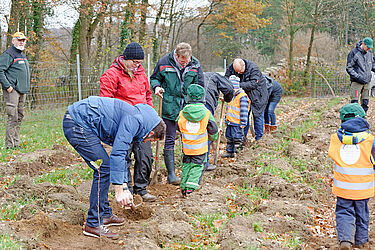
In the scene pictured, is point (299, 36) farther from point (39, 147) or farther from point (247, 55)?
point (39, 147)

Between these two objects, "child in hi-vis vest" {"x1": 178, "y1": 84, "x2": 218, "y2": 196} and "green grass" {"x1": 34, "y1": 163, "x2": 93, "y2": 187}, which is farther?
"green grass" {"x1": 34, "y1": 163, "x2": 93, "y2": 187}

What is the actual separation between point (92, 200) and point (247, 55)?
2416 cm

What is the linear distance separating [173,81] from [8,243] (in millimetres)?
3384

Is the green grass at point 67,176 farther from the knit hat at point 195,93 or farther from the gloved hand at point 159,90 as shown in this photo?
the knit hat at point 195,93

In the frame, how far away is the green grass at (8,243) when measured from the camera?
11.1ft

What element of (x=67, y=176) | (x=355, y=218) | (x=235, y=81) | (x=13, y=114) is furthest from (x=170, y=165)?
(x=13, y=114)

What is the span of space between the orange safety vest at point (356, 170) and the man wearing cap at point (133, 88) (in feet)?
8.22

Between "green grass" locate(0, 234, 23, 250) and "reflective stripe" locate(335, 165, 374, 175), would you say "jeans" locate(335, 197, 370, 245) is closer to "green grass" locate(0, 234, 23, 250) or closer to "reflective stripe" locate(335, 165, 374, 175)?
"reflective stripe" locate(335, 165, 374, 175)

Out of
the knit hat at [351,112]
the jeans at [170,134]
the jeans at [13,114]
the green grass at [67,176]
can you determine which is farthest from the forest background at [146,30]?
the knit hat at [351,112]

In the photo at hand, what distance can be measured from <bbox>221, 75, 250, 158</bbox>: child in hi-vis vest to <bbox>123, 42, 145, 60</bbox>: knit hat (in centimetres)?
345

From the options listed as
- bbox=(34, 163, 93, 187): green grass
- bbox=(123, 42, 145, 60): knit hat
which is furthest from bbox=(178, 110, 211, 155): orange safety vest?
bbox=(34, 163, 93, 187): green grass

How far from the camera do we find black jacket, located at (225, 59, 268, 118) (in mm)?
8070

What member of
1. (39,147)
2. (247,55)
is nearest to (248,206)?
(39,147)

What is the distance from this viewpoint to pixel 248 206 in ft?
16.5
